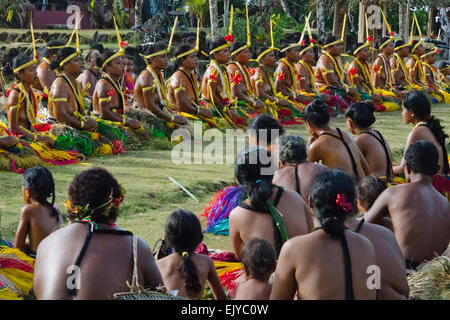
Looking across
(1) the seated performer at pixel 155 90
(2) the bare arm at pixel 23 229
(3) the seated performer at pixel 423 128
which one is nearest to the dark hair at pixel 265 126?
(3) the seated performer at pixel 423 128

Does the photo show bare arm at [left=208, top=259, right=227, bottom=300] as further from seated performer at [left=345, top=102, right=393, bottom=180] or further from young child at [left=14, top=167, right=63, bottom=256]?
seated performer at [left=345, top=102, right=393, bottom=180]

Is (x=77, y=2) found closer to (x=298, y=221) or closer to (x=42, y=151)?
(x=42, y=151)

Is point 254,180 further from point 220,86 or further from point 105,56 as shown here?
point 220,86

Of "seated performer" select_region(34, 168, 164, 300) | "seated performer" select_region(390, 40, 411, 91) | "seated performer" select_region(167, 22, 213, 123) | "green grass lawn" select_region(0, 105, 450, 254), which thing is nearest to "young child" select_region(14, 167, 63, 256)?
"green grass lawn" select_region(0, 105, 450, 254)

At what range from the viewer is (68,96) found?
31.1 feet

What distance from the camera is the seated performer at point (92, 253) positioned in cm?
342

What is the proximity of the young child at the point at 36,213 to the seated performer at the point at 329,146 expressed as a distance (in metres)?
2.35

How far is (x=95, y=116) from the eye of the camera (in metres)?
10.2

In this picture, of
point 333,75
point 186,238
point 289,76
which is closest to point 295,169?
point 186,238

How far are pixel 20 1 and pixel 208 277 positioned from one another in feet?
68.0

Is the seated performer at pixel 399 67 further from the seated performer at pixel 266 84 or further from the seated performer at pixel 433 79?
the seated performer at pixel 266 84

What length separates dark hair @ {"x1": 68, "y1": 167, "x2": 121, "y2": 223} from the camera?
3.57m

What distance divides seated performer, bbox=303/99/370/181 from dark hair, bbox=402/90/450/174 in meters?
0.86

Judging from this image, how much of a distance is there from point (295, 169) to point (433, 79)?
12.8m
